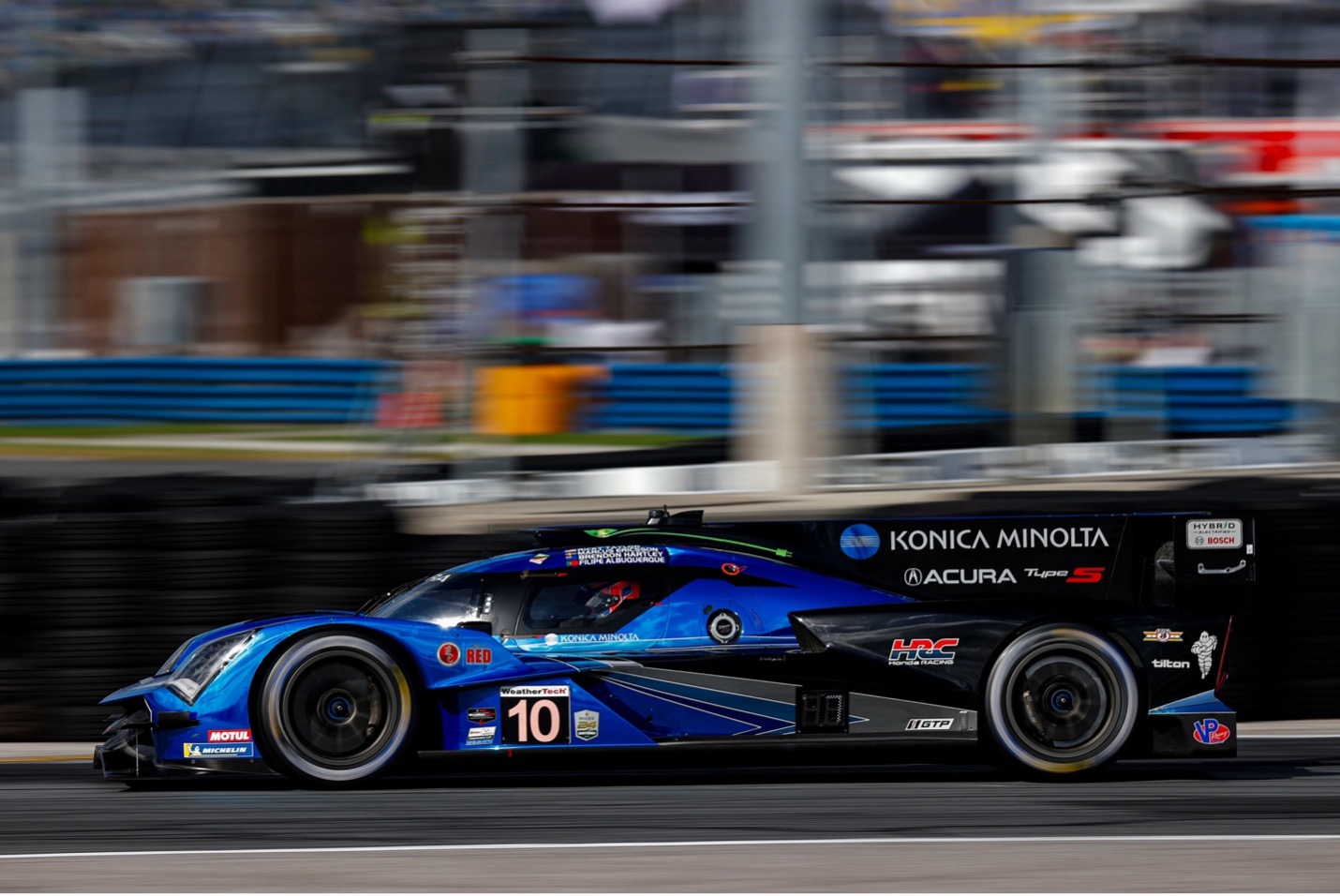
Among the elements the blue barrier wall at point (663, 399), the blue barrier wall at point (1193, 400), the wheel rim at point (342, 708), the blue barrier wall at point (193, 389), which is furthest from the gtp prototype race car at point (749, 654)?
the blue barrier wall at point (193, 389)

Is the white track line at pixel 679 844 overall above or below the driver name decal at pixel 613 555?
below

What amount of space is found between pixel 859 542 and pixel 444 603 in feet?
5.43

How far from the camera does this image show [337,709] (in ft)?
21.4

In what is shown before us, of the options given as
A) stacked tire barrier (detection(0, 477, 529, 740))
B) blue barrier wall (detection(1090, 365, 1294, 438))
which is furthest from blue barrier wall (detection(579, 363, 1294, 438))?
stacked tire barrier (detection(0, 477, 529, 740))

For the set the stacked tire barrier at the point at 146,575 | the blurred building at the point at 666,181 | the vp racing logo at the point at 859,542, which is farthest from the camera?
the blurred building at the point at 666,181

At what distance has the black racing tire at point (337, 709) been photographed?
21.2 feet

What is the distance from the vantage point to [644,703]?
21.5ft

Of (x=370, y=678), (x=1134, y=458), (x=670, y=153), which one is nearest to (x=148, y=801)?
(x=370, y=678)

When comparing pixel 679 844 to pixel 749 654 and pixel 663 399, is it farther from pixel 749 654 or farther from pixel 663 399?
pixel 663 399

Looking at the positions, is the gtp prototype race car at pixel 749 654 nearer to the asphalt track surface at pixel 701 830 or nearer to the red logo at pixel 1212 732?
the red logo at pixel 1212 732

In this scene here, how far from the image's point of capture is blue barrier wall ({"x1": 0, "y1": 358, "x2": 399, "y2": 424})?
16.6 m

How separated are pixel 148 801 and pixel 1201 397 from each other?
7.22m

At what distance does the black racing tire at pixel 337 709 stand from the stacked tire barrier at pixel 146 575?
6.69 feet

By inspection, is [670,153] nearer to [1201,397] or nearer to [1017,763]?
[1201,397]
